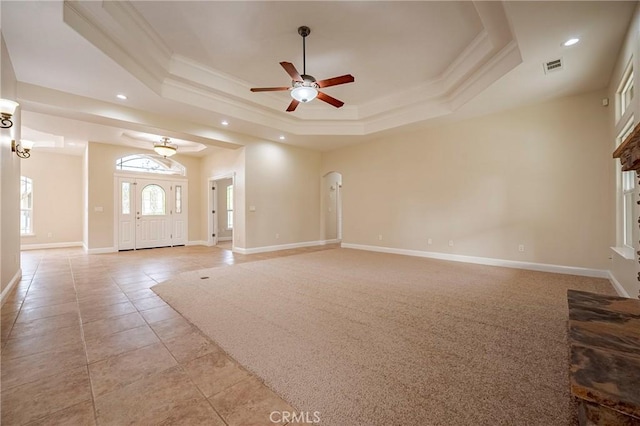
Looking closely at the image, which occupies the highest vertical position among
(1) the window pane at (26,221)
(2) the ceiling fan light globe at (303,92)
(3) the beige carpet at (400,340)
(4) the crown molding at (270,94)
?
(4) the crown molding at (270,94)

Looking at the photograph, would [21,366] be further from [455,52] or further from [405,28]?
[455,52]

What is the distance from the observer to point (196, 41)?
12.7 feet

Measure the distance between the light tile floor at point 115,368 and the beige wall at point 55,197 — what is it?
6.38 meters

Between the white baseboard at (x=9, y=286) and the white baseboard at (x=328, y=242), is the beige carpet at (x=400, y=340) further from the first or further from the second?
the white baseboard at (x=328, y=242)

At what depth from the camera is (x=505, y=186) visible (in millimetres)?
5188

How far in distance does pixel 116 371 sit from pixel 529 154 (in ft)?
21.2

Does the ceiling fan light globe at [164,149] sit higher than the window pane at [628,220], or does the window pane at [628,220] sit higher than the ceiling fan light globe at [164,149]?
the ceiling fan light globe at [164,149]

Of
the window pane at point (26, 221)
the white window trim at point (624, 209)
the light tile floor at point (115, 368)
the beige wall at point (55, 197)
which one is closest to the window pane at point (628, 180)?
the white window trim at point (624, 209)

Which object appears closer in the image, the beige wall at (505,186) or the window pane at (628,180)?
the window pane at (628,180)

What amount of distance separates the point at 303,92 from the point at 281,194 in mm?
4116

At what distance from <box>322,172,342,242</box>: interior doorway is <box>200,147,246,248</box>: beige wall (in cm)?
279

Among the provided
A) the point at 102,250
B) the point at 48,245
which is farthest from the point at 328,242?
the point at 48,245

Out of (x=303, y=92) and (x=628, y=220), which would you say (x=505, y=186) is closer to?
(x=628, y=220)

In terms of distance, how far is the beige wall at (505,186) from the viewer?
436cm
